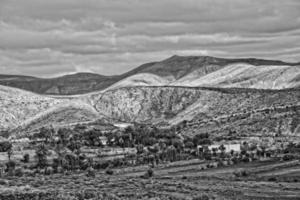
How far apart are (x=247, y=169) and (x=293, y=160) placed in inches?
645

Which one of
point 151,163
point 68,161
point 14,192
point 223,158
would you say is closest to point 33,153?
point 68,161

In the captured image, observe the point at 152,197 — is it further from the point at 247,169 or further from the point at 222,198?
the point at 247,169

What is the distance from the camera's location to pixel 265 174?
128m

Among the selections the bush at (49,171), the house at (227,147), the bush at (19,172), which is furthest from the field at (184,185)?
the house at (227,147)

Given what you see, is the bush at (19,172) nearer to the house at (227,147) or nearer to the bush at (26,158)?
the bush at (26,158)

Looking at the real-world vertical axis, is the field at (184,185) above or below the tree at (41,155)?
below

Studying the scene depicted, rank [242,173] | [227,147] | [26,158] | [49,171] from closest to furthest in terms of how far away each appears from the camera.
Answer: [242,173] < [49,171] < [26,158] < [227,147]

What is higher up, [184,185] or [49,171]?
[49,171]

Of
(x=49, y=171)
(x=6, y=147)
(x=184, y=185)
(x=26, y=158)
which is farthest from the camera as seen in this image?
(x=6, y=147)

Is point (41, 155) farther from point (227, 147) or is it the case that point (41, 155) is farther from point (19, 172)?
point (227, 147)

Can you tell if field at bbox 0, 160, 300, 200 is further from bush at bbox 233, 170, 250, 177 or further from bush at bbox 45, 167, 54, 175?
bush at bbox 45, 167, 54, 175

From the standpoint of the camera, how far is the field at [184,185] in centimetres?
8125

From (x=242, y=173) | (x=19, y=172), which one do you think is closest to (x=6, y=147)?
(x=19, y=172)

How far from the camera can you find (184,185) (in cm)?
10125
